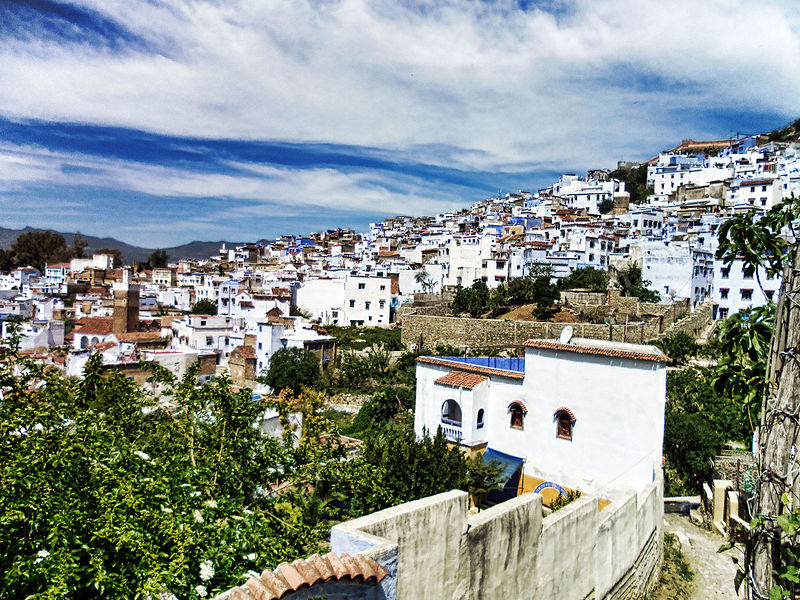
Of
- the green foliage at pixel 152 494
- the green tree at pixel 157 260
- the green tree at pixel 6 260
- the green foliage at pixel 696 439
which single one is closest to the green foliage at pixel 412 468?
the green foliage at pixel 152 494

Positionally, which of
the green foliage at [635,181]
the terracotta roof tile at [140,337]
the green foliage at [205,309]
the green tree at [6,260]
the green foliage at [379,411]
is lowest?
the green foliage at [379,411]

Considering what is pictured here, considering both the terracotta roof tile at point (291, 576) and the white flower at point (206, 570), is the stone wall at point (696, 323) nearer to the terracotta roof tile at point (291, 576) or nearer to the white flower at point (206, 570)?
the white flower at point (206, 570)

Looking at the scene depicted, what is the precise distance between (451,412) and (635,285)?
2759cm

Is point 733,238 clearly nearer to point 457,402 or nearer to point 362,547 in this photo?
point 362,547

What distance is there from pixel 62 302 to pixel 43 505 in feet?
202

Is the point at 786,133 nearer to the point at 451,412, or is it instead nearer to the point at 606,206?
the point at 606,206

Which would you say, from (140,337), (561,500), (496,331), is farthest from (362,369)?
(561,500)

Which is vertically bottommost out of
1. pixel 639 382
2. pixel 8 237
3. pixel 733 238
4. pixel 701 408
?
pixel 701 408

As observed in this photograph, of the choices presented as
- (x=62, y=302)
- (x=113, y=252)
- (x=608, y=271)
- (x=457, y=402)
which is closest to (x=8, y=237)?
(x=113, y=252)

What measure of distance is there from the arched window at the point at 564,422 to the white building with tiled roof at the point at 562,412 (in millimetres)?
24

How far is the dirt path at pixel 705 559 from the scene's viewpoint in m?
8.41

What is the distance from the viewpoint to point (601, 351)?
12578 mm

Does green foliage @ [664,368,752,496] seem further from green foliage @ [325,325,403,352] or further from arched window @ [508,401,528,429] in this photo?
green foliage @ [325,325,403,352]

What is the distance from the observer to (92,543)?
11.8 feet
